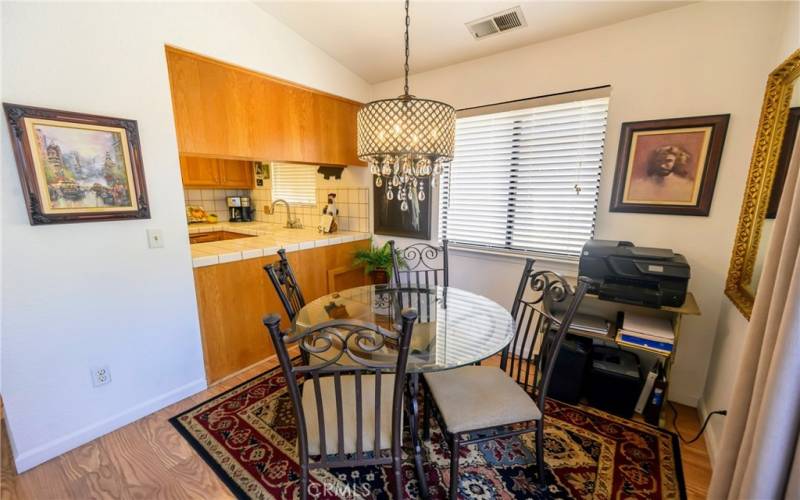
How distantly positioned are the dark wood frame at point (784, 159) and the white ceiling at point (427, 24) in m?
0.89

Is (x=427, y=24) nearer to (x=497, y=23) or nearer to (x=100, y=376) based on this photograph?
(x=497, y=23)

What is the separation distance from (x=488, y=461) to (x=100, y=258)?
232cm

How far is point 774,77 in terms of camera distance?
1489mm

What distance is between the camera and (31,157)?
142 centimetres

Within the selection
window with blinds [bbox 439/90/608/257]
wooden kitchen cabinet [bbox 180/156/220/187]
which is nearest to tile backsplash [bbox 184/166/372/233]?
wooden kitchen cabinet [bbox 180/156/220/187]

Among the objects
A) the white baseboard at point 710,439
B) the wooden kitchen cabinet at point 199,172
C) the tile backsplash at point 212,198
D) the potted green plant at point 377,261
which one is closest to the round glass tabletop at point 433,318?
the potted green plant at point 377,261

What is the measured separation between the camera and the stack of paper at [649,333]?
67.5 inches

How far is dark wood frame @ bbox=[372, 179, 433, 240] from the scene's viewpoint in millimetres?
2920

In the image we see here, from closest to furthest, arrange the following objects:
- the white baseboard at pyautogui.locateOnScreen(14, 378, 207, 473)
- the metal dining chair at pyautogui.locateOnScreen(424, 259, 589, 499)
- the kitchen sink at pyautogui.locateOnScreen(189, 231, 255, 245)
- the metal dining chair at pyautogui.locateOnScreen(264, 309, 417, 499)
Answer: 1. the metal dining chair at pyautogui.locateOnScreen(264, 309, 417, 499)
2. the metal dining chair at pyautogui.locateOnScreen(424, 259, 589, 499)
3. the white baseboard at pyautogui.locateOnScreen(14, 378, 207, 473)
4. the kitchen sink at pyautogui.locateOnScreen(189, 231, 255, 245)

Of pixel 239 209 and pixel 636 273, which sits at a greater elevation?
pixel 239 209

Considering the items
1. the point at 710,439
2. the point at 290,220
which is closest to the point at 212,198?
the point at 290,220

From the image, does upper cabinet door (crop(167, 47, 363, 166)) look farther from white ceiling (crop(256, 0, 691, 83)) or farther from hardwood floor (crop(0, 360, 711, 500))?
hardwood floor (crop(0, 360, 711, 500))

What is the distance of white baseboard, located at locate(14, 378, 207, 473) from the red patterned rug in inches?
7.2

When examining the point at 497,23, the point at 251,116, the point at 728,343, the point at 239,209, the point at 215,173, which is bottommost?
the point at 728,343
